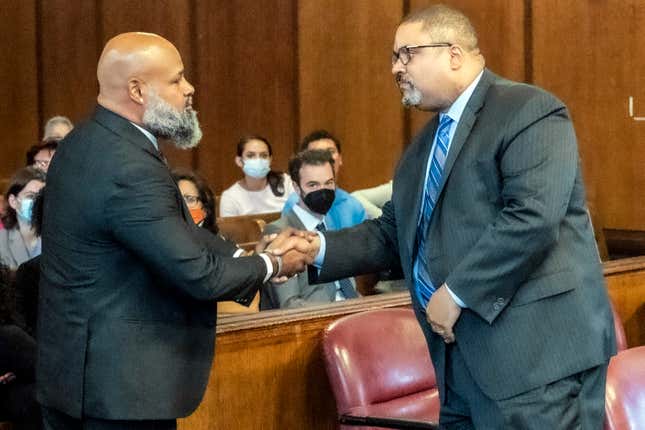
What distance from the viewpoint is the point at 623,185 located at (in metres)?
7.35

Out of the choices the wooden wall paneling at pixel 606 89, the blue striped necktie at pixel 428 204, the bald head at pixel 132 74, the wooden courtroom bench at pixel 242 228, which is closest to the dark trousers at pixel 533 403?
the blue striped necktie at pixel 428 204

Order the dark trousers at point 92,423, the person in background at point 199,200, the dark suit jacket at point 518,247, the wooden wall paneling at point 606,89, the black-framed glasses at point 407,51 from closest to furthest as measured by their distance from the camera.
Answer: the dark suit jacket at point 518,247, the black-framed glasses at point 407,51, the dark trousers at point 92,423, the person in background at point 199,200, the wooden wall paneling at point 606,89

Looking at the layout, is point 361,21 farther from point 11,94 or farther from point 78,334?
point 78,334

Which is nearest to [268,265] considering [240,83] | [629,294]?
[629,294]

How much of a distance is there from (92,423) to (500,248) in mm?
1093

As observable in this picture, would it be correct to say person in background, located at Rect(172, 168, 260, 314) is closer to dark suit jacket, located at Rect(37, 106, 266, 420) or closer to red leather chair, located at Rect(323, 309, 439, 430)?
red leather chair, located at Rect(323, 309, 439, 430)

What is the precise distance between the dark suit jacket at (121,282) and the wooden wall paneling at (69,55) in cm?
687

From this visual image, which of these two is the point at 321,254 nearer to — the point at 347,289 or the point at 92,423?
the point at 92,423

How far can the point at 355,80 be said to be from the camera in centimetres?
875

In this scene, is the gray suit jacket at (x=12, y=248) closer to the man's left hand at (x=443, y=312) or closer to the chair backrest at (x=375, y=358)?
the chair backrest at (x=375, y=358)

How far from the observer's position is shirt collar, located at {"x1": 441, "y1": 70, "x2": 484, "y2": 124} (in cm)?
263

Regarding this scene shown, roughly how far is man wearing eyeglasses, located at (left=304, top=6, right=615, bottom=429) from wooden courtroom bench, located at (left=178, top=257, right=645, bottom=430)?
1205 mm

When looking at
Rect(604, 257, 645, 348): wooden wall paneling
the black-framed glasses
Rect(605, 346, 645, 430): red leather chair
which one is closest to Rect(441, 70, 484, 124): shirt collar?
the black-framed glasses

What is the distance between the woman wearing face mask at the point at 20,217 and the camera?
5.59 m
